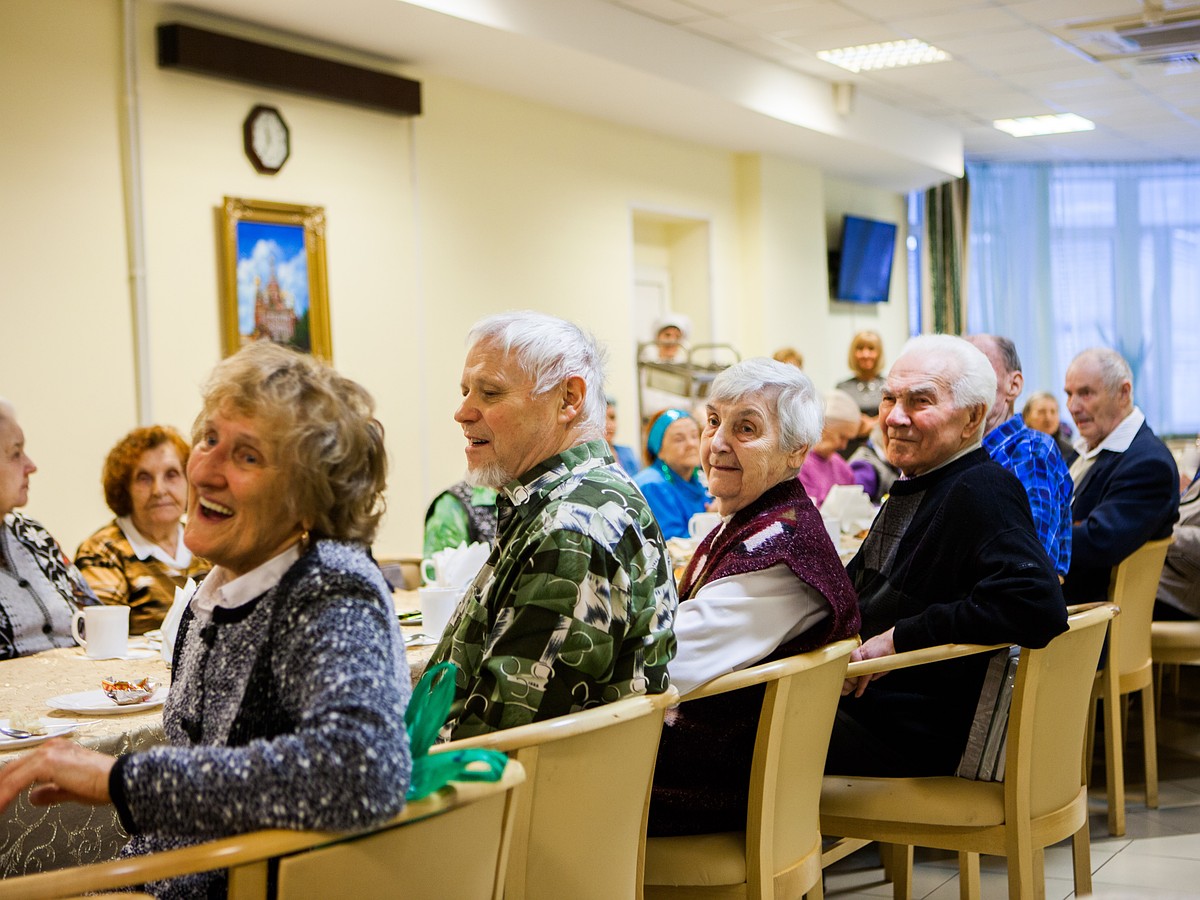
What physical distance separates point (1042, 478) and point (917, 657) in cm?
102

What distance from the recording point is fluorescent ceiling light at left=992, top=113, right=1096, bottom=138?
32.6ft

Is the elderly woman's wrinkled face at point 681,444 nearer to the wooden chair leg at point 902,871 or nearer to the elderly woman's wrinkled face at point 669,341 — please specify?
the wooden chair leg at point 902,871

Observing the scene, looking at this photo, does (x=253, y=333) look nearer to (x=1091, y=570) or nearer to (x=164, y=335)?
(x=164, y=335)

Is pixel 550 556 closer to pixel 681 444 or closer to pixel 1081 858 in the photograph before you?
pixel 1081 858

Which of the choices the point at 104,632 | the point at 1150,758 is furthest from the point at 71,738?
the point at 1150,758

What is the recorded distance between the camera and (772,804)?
1964 mm

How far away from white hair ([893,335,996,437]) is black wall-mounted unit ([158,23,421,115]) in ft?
12.1

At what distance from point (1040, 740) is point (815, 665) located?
642mm

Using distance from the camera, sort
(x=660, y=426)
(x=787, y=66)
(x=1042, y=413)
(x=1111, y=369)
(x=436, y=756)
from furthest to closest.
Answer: (x=787, y=66)
(x=1042, y=413)
(x=660, y=426)
(x=1111, y=369)
(x=436, y=756)

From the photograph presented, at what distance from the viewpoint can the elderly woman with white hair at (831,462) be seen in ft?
19.3

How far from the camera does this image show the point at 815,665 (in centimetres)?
194

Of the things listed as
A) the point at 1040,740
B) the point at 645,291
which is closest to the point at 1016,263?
the point at 645,291

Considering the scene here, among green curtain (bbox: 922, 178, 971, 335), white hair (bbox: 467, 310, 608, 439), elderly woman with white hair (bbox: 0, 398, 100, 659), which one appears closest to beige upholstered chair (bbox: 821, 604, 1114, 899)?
white hair (bbox: 467, 310, 608, 439)

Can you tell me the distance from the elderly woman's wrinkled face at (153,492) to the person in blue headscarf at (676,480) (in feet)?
6.54
